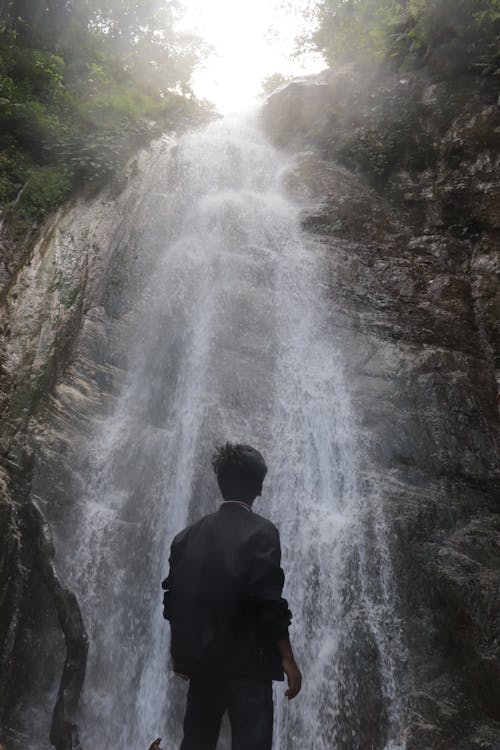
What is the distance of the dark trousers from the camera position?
2.20 metres

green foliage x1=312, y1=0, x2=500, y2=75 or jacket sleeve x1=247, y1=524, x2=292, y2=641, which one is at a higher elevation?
green foliage x1=312, y1=0, x2=500, y2=75

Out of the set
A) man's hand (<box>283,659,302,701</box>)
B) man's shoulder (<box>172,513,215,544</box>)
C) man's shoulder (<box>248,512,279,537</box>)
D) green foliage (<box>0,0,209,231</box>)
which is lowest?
man's hand (<box>283,659,302,701</box>)

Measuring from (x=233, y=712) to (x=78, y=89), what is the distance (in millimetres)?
13236

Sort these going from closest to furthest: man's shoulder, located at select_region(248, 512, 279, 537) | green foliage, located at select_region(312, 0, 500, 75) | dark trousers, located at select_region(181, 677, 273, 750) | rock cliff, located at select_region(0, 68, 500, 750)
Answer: dark trousers, located at select_region(181, 677, 273, 750), man's shoulder, located at select_region(248, 512, 279, 537), rock cliff, located at select_region(0, 68, 500, 750), green foliage, located at select_region(312, 0, 500, 75)

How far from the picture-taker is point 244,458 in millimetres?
2660

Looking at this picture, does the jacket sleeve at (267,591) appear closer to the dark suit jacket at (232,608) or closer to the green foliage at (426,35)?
the dark suit jacket at (232,608)

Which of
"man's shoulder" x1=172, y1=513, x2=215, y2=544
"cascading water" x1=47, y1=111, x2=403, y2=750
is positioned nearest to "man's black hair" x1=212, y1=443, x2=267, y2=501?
"man's shoulder" x1=172, y1=513, x2=215, y2=544

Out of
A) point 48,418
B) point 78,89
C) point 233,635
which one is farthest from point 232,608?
point 78,89

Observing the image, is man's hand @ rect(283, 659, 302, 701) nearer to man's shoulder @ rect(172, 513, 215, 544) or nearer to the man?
the man

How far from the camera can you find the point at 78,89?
39.8 ft

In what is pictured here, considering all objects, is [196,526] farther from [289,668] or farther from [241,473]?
[289,668]

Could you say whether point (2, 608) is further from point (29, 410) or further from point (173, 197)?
point (173, 197)

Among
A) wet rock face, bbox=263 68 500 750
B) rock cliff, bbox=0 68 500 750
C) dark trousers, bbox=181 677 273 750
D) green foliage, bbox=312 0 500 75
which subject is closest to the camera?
dark trousers, bbox=181 677 273 750

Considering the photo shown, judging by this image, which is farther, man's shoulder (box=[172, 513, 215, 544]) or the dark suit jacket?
man's shoulder (box=[172, 513, 215, 544])
